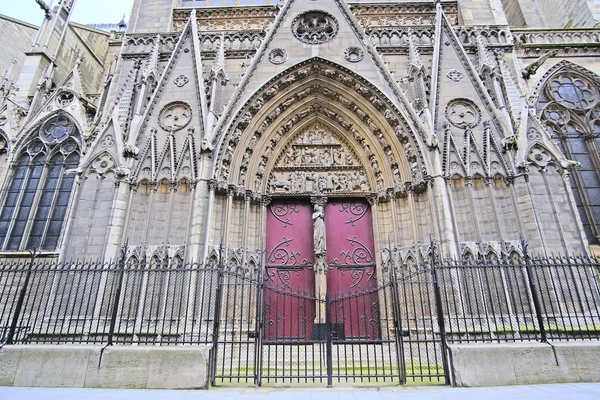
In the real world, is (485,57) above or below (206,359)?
above

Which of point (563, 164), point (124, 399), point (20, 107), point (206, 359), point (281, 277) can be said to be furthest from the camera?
point (20, 107)

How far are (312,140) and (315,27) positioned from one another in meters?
4.11

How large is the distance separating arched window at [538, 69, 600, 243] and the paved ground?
7956mm

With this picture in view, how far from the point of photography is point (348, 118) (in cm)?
1214

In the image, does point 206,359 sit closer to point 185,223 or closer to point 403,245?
point 185,223

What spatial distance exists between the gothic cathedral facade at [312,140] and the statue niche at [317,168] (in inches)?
2.7

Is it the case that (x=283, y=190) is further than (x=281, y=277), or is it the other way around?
(x=283, y=190)

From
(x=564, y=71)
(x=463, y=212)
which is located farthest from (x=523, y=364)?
(x=564, y=71)

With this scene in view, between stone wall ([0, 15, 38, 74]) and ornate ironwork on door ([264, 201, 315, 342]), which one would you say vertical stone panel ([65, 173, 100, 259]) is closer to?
ornate ironwork on door ([264, 201, 315, 342])

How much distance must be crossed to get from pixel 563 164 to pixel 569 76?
5.77 meters

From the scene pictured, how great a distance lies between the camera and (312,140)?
12500 millimetres

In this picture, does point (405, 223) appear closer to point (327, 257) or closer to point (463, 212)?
point (463, 212)

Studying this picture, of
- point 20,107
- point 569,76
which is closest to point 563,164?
point 569,76

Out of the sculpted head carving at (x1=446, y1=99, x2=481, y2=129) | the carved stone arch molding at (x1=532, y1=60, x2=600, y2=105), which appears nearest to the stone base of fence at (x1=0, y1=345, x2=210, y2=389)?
the sculpted head carving at (x1=446, y1=99, x2=481, y2=129)
